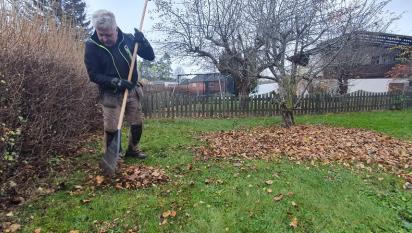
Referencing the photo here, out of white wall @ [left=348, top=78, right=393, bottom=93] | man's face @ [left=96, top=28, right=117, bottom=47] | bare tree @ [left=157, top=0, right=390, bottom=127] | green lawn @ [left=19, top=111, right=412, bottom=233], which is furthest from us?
white wall @ [left=348, top=78, right=393, bottom=93]

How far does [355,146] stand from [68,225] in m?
5.50

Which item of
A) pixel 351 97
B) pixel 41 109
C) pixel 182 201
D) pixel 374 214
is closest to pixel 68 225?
pixel 182 201

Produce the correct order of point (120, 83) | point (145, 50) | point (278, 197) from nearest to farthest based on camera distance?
1. point (278, 197)
2. point (120, 83)
3. point (145, 50)

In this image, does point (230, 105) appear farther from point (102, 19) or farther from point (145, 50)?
point (102, 19)

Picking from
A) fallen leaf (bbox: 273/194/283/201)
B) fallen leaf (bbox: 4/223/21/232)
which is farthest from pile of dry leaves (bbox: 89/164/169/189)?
fallen leaf (bbox: 273/194/283/201)

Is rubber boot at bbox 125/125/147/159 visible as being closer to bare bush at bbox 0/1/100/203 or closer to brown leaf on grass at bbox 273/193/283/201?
bare bush at bbox 0/1/100/203

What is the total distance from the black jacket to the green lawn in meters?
1.39

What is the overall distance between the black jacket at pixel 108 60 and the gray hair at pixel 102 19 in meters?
0.27

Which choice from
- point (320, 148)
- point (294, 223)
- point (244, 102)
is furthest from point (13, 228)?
point (244, 102)

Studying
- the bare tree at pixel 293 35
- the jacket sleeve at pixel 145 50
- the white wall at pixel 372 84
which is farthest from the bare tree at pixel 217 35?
the white wall at pixel 372 84

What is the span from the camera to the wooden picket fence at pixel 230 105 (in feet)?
40.5

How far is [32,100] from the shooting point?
3963 millimetres

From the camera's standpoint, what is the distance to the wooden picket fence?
12359 mm

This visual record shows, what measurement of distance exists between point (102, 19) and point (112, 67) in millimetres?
701
